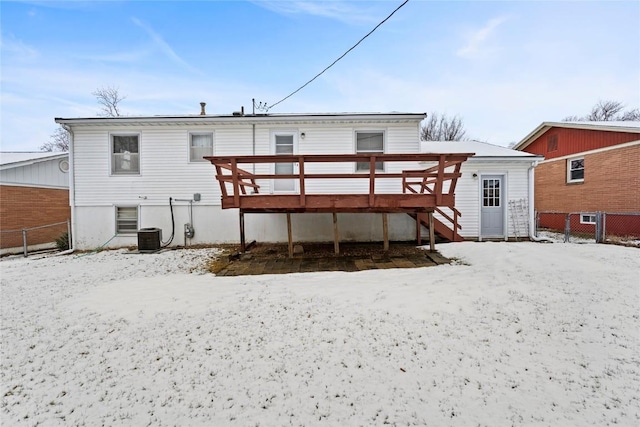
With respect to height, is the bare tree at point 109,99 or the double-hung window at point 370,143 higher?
the bare tree at point 109,99

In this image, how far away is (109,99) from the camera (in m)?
23.6

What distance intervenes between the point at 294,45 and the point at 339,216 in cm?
839

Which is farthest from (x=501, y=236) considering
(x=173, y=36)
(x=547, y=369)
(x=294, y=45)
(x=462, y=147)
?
(x=173, y=36)

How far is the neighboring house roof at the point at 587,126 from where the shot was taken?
399 inches

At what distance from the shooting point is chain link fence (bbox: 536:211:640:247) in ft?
27.4

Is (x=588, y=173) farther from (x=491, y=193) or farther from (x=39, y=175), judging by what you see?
(x=39, y=175)

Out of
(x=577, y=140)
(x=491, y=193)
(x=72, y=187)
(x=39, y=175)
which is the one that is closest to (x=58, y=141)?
(x=39, y=175)

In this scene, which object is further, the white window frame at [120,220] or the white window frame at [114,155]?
the white window frame at [120,220]

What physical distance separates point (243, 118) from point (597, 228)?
1151cm

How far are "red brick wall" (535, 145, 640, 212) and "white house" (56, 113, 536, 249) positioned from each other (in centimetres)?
850

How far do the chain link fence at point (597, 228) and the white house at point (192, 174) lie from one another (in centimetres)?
561

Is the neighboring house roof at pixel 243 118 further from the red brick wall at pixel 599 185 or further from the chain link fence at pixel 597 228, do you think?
the red brick wall at pixel 599 185

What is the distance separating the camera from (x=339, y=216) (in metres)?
8.80

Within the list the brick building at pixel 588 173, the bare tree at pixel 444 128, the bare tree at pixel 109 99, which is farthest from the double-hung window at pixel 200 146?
the bare tree at pixel 444 128
